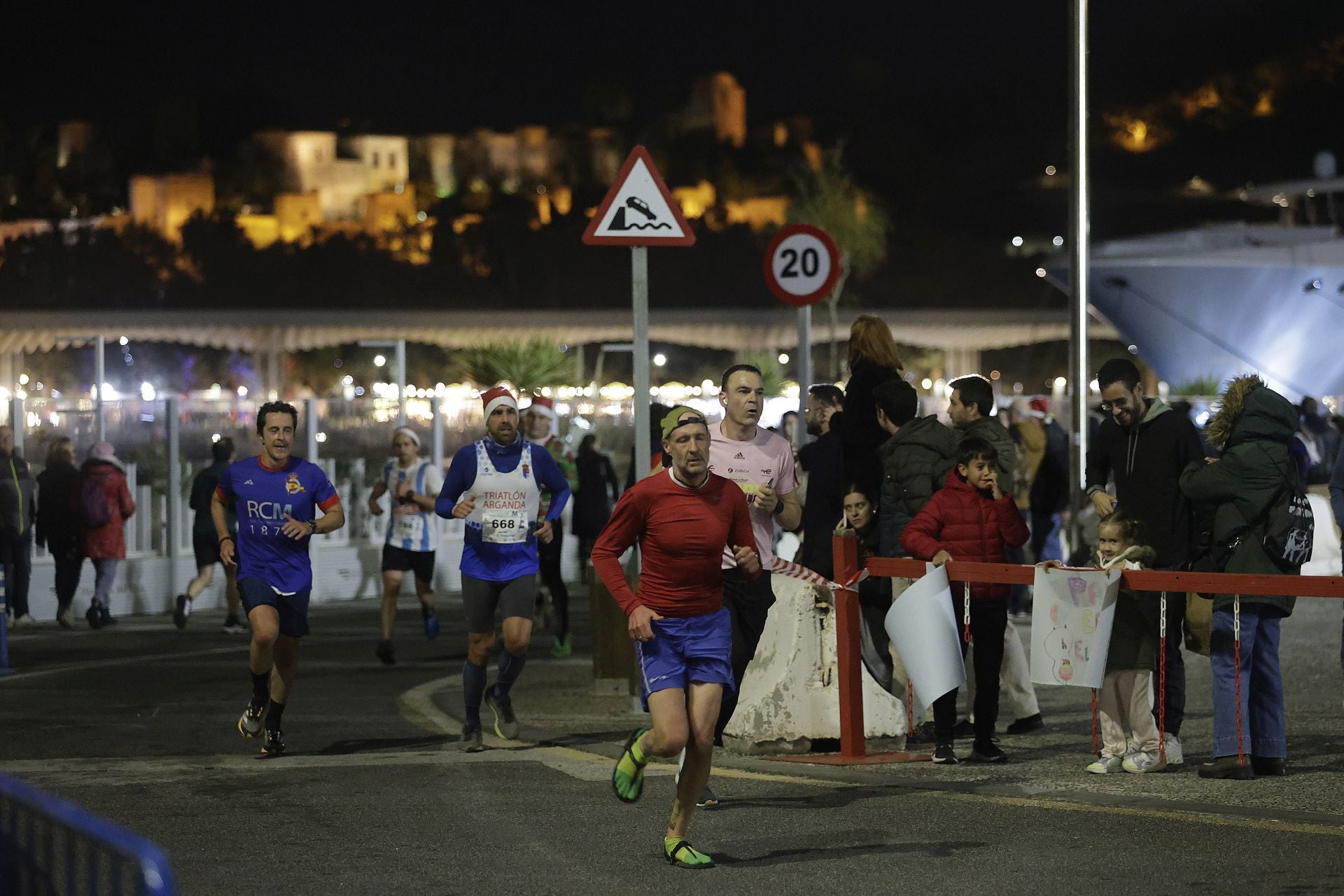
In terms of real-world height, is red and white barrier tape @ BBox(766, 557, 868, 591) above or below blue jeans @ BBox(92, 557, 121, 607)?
above

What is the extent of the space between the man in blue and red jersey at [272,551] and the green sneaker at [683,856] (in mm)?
3510

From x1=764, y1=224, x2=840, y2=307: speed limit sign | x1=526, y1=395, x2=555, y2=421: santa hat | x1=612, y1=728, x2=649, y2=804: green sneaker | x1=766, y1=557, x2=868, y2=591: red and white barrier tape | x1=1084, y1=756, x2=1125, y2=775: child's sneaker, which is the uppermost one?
x1=764, y1=224, x2=840, y2=307: speed limit sign

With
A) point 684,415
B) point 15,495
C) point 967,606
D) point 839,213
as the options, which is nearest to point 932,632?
point 967,606

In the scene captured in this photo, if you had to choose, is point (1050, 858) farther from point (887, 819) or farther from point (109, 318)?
point (109, 318)

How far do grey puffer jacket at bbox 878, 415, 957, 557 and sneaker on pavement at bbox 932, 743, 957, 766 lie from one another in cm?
104

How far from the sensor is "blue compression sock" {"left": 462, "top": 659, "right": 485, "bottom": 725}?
9.94m

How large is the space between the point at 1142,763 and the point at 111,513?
11416 mm

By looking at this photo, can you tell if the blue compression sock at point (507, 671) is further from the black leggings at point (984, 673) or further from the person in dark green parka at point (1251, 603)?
the person in dark green parka at point (1251, 603)

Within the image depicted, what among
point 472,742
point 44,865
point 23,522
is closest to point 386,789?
point 472,742

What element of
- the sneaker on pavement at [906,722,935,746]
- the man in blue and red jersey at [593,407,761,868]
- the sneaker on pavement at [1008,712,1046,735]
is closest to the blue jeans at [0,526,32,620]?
the sneaker on pavement at [906,722,935,746]

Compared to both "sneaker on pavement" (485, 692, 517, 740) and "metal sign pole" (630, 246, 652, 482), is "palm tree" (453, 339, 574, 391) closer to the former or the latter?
"metal sign pole" (630, 246, 652, 482)

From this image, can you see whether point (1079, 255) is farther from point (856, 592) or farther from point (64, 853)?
point (64, 853)

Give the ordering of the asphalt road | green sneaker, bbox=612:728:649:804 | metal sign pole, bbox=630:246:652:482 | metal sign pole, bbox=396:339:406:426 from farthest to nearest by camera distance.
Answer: metal sign pole, bbox=396:339:406:426
metal sign pole, bbox=630:246:652:482
green sneaker, bbox=612:728:649:804
the asphalt road

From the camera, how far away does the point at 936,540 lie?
924 cm
